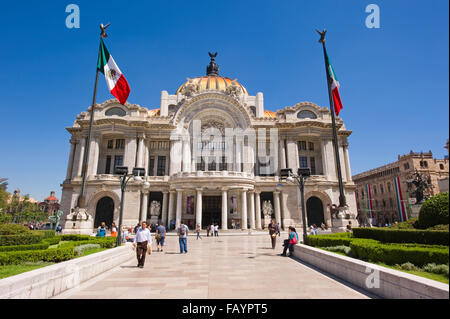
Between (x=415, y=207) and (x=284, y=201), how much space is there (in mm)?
20768

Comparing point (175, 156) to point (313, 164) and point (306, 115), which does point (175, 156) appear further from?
point (313, 164)

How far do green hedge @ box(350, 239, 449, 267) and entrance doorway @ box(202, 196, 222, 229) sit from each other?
29.2m

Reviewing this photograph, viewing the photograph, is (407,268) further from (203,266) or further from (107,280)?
(107,280)

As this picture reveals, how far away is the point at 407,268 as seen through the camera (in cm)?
698

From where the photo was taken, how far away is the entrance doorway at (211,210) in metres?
37.4

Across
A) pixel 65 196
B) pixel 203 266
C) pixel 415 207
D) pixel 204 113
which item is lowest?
pixel 203 266

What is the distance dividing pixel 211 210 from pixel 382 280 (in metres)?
32.5

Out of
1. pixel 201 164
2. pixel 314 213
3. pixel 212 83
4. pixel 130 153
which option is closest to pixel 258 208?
pixel 314 213

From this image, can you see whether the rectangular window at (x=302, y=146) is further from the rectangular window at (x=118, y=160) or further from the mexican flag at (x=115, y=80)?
the mexican flag at (x=115, y=80)

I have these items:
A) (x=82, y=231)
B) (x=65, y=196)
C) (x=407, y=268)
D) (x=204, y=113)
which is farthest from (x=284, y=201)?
(x=65, y=196)

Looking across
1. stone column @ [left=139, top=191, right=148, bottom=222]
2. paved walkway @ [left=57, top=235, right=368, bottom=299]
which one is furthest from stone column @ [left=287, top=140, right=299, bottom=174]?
paved walkway @ [left=57, top=235, right=368, bottom=299]

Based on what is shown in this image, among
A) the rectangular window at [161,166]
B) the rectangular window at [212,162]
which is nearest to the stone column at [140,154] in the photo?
the rectangular window at [161,166]

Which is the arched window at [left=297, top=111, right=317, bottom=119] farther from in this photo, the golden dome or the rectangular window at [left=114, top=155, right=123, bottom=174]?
the rectangular window at [left=114, top=155, right=123, bottom=174]

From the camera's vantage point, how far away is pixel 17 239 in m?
11.7
